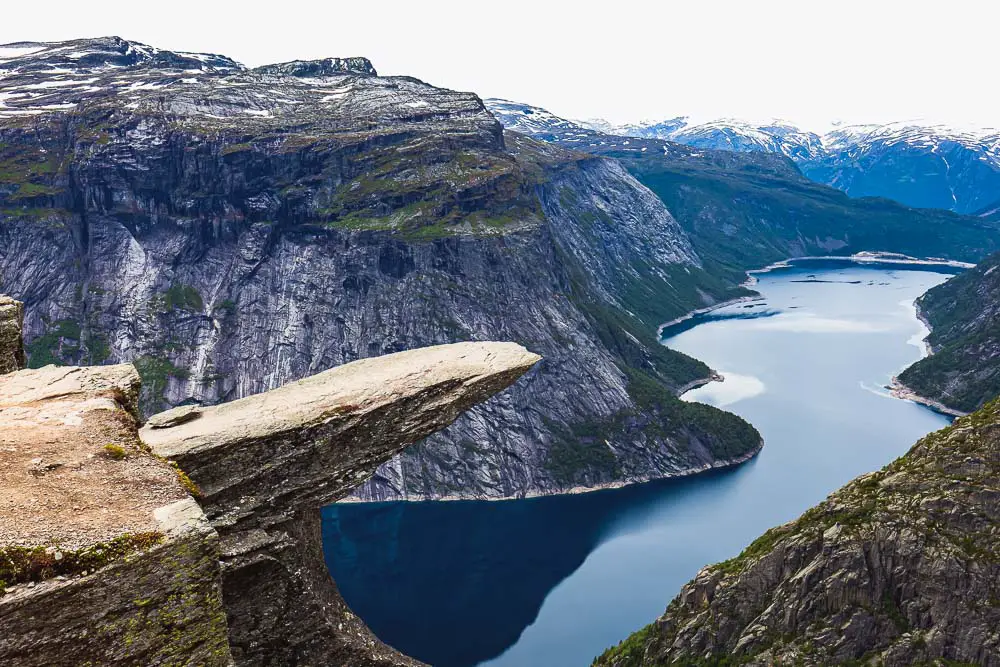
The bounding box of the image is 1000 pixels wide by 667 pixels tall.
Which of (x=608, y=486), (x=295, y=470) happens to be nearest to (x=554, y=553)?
(x=608, y=486)

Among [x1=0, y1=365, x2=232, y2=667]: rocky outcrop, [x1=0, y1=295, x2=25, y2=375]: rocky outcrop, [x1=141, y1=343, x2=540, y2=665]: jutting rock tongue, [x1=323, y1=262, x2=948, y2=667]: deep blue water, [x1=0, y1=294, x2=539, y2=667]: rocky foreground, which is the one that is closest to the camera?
[x1=0, y1=365, x2=232, y2=667]: rocky outcrop

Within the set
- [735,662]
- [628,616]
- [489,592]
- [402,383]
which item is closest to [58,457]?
[402,383]

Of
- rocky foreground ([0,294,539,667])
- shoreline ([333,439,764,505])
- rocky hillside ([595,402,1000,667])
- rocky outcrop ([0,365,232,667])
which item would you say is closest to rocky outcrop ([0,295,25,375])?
rocky foreground ([0,294,539,667])

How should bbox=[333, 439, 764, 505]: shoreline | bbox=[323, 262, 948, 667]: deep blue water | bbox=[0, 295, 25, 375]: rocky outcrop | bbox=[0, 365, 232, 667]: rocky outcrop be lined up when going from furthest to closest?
bbox=[333, 439, 764, 505]: shoreline
bbox=[323, 262, 948, 667]: deep blue water
bbox=[0, 295, 25, 375]: rocky outcrop
bbox=[0, 365, 232, 667]: rocky outcrop

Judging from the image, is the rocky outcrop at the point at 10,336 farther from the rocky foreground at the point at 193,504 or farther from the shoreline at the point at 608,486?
the shoreline at the point at 608,486

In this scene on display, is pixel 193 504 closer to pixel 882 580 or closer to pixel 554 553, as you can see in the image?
pixel 882 580

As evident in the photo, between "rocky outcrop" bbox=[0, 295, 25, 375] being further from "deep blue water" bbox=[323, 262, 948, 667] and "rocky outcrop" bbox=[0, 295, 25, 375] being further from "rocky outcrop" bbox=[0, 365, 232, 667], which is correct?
"deep blue water" bbox=[323, 262, 948, 667]

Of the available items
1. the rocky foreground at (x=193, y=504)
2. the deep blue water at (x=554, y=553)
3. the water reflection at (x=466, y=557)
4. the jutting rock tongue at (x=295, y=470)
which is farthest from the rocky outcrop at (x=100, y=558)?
the water reflection at (x=466, y=557)
